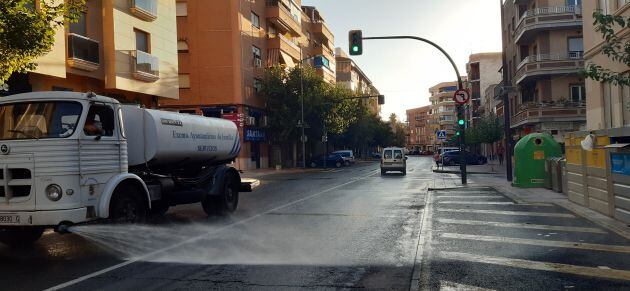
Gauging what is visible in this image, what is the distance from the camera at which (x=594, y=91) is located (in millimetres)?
18266

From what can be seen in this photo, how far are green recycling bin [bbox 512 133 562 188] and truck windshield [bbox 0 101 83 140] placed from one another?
46.2ft

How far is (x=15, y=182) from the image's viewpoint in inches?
270

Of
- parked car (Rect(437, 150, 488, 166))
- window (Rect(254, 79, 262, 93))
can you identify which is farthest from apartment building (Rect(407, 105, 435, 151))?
window (Rect(254, 79, 262, 93))

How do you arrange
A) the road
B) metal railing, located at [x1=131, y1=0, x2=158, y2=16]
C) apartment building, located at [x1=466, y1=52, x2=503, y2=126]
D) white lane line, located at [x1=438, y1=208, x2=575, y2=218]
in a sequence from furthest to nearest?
apartment building, located at [x1=466, y1=52, x2=503, y2=126]
metal railing, located at [x1=131, y1=0, x2=158, y2=16]
white lane line, located at [x1=438, y1=208, x2=575, y2=218]
the road

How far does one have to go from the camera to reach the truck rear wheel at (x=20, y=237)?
307 inches

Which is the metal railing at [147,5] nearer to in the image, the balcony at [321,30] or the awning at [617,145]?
the awning at [617,145]

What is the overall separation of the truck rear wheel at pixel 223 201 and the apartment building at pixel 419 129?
142387 millimetres

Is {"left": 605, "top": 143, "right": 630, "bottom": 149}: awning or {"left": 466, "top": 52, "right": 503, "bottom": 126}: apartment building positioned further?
{"left": 466, "top": 52, "right": 503, "bottom": 126}: apartment building

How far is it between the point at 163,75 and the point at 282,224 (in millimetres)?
16670

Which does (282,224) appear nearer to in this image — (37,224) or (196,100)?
(37,224)

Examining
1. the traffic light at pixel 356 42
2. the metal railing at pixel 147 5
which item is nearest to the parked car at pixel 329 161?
the metal railing at pixel 147 5

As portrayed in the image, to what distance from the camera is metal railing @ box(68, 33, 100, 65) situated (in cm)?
1798

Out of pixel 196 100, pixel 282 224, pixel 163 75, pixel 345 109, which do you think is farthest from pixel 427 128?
pixel 282 224

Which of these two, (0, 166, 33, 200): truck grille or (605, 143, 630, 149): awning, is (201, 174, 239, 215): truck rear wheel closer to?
(0, 166, 33, 200): truck grille
